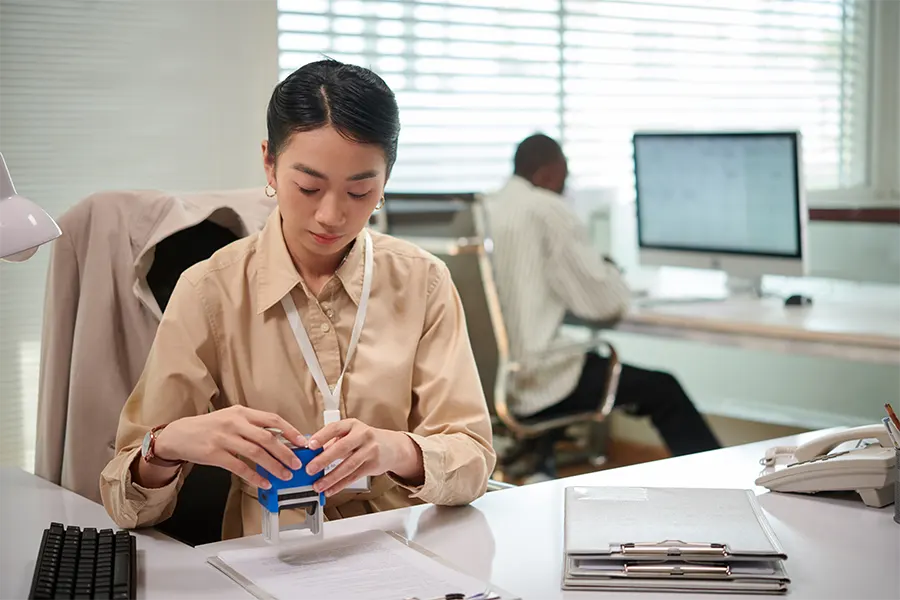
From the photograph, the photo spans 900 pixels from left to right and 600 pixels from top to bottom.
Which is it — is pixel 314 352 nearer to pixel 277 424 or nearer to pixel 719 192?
pixel 277 424

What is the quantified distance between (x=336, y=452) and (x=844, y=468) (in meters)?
0.71

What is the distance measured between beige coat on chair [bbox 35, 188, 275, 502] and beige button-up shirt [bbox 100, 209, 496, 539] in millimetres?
247

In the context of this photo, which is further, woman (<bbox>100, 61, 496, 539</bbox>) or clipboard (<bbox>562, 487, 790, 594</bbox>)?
woman (<bbox>100, 61, 496, 539</bbox>)

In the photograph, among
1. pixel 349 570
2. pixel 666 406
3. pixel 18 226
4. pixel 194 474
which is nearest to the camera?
pixel 18 226

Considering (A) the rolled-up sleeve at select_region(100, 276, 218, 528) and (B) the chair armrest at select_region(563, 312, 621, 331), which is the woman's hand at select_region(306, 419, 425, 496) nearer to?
(A) the rolled-up sleeve at select_region(100, 276, 218, 528)

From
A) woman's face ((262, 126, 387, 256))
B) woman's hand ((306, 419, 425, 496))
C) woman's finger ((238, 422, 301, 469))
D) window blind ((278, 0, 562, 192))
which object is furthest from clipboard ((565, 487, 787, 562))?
window blind ((278, 0, 562, 192))

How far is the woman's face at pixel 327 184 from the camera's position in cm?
145

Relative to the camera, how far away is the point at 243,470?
1.28 meters

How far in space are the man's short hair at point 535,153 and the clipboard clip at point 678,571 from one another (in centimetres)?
300

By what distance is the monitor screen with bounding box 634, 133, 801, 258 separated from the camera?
3.67 meters

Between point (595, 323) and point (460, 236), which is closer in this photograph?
point (460, 236)

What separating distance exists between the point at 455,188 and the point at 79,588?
3.60m

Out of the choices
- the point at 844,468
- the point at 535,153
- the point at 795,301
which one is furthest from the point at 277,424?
the point at 535,153

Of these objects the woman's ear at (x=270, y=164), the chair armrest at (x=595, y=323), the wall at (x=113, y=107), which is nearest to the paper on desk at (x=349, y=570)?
the woman's ear at (x=270, y=164)
